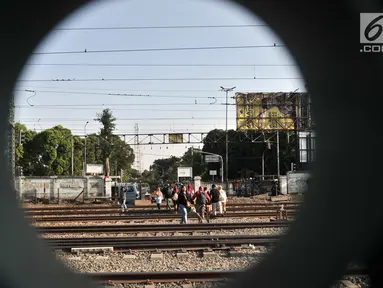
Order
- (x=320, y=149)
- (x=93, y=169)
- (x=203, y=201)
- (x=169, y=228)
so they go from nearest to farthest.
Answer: (x=320, y=149)
(x=169, y=228)
(x=203, y=201)
(x=93, y=169)

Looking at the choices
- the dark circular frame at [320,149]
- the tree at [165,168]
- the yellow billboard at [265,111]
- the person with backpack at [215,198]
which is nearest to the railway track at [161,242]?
the person with backpack at [215,198]

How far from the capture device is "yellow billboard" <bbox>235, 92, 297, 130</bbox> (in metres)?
28.3

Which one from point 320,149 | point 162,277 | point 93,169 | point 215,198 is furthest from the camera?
point 93,169

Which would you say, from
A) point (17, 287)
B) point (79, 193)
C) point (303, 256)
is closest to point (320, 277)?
point (303, 256)

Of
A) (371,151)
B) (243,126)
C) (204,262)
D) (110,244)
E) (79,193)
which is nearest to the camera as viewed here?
(371,151)

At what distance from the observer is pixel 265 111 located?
2891 centimetres

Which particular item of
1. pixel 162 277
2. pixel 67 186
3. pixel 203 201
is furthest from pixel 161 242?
pixel 67 186

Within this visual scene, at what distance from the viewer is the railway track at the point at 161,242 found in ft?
30.9

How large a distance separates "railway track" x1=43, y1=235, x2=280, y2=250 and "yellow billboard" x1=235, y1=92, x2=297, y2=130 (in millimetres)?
18790

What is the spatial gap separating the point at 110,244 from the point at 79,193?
2235cm

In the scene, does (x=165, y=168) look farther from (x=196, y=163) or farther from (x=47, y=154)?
(x=47, y=154)

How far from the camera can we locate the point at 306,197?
304cm

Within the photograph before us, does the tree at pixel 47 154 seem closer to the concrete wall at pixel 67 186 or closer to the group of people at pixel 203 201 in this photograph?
the concrete wall at pixel 67 186

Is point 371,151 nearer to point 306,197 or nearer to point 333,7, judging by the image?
point 306,197
